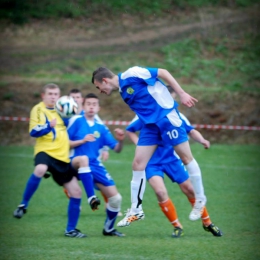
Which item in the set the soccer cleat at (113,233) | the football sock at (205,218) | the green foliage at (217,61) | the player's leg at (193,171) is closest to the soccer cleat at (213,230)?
the football sock at (205,218)

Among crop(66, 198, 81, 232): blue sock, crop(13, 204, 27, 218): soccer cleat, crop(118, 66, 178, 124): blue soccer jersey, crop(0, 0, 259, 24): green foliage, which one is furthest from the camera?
crop(0, 0, 259, 24): green foliage

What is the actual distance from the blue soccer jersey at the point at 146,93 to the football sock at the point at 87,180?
1550 mm

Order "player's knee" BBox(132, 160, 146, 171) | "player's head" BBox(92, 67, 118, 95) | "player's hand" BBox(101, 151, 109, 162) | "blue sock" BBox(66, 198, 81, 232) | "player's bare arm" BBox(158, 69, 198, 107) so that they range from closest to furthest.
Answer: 1. "player's bare arm" BBox(158, 69, 198, 107)
2. "player's head" BBox(92, 67, 118, 95)
3. "player's knee" BBox(132, 160, 146, 171)
4. "blue sock" BBox(66, 198, 81, 232)
5. "player's hand" BBox(101, 151, 109, 162)

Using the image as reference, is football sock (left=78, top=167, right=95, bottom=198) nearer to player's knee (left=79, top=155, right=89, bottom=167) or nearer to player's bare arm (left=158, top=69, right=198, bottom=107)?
player's knee (left=79, top=155, right=89, bottom=167)

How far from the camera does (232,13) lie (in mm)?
28203

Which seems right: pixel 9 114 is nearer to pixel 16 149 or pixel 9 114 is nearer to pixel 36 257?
pixel 16 149

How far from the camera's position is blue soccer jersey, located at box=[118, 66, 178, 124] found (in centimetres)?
699

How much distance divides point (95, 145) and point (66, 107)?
2.96 feet

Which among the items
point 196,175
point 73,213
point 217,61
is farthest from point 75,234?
point 217,61

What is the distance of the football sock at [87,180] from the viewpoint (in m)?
8.20

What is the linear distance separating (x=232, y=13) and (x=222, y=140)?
10.1 metres

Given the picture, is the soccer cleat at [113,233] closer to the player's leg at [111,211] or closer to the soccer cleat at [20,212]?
the player's leg at [111,211]

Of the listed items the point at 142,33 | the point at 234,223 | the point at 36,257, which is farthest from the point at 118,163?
the point at 142,33

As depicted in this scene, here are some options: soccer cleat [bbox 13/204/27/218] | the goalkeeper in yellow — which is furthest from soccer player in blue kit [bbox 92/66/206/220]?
soccer cleat [bbox 13/204/27/218]
